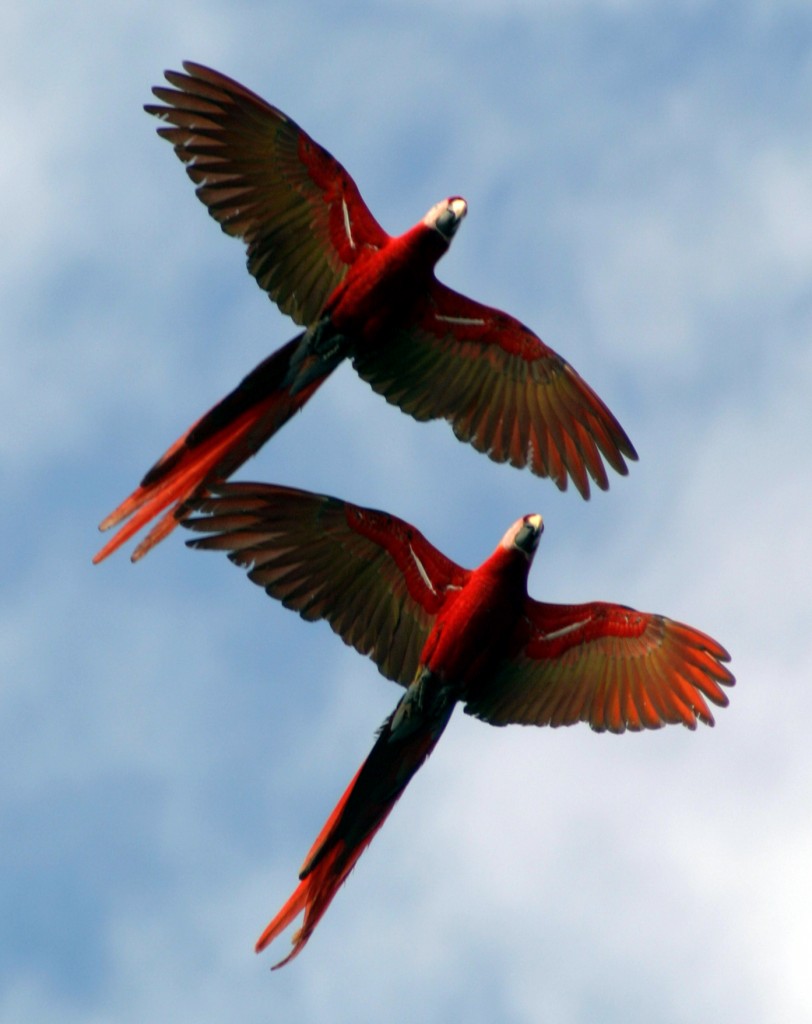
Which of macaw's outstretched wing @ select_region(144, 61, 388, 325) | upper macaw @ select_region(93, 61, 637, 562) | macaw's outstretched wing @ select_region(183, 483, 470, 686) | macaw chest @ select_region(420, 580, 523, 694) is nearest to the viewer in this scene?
macaw chest @ select_region(420, 580, 523, 694)

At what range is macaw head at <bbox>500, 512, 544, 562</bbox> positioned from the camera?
10.6m

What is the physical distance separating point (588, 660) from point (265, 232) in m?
3.11

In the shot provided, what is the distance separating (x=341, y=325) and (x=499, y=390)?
1082mm

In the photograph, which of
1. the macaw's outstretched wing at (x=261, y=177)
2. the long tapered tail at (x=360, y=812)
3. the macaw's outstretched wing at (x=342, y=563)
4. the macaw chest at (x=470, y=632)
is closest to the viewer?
the long tapered tail at (x=360, y=812)

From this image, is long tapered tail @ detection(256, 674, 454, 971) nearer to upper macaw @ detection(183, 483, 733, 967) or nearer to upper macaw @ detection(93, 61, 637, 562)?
upper macaw @ detection(183, 483, 733, 967)

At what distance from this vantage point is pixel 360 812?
10461 millimetres

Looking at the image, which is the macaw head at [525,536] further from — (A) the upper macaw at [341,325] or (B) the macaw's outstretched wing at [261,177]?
(B) the macaw's outstretched wing at [261,177]

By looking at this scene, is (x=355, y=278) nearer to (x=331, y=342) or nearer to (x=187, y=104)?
(x=331, y=342)

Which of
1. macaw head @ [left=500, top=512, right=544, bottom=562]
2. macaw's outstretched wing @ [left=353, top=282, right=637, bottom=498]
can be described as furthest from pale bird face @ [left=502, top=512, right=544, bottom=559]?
macaw's outstretched wing @ [left=353, top=282, right=637, bottom=498]

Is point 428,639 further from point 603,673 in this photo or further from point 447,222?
point 447,222

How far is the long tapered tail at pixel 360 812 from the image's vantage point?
1041 centimetres

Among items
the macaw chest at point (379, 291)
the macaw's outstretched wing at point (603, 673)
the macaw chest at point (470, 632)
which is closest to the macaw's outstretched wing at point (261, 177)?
the macaw chest at point (379, 291)

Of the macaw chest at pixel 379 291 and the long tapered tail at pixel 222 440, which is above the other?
the macaw chest at pixel 379 291

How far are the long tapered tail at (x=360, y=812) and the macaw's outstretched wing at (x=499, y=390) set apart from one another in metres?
1.71
